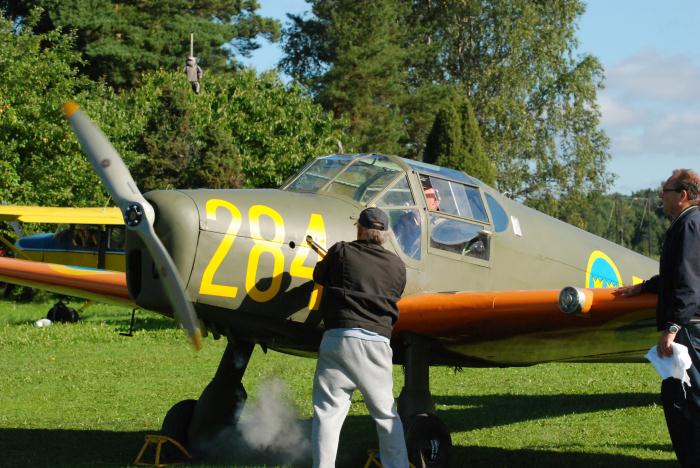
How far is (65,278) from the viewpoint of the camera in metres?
8.93

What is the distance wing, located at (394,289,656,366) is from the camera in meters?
6.27

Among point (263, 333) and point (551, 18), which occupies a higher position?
point (551, 18)

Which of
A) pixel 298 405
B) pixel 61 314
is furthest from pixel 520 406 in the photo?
pixel 61 314

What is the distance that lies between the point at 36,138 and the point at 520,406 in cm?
1833

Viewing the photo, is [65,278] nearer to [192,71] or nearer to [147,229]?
[147,229]

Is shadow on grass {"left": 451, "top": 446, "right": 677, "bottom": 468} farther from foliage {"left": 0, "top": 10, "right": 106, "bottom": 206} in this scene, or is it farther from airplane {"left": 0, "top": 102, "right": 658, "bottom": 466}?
foliage {"left": 0, "top": 10, "right": 106, "bottom": 206}

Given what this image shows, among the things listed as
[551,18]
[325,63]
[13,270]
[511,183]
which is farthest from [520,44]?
[13,270]

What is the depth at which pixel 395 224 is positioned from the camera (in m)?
7.36

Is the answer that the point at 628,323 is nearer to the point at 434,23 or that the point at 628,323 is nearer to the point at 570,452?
the point at 570,452

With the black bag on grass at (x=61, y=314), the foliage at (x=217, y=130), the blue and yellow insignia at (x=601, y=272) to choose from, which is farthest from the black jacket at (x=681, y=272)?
the foliage at (x=217, y=130)

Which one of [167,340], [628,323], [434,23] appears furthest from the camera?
[434,23]

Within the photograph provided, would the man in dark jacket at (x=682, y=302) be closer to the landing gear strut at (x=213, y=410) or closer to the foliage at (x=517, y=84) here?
the landing gear strut at (x=213, y=410)

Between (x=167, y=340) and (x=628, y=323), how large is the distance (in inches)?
Result: 476

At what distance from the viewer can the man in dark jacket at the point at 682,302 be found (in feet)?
17.3
